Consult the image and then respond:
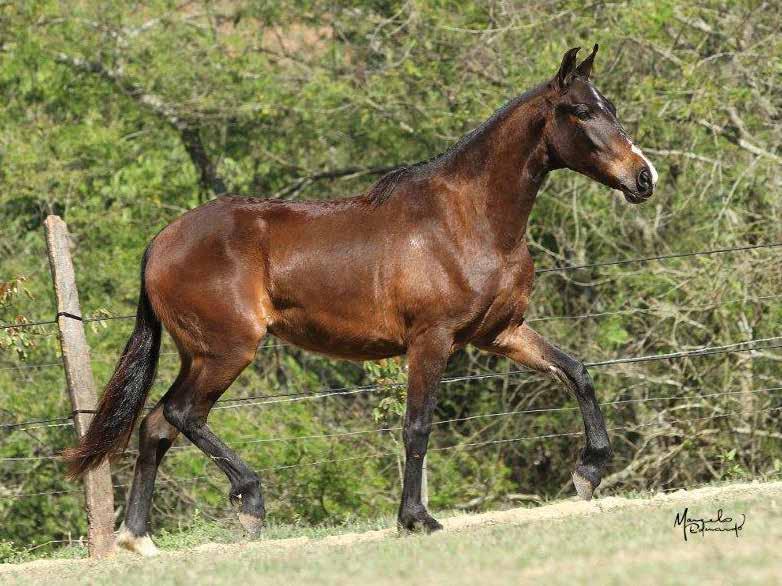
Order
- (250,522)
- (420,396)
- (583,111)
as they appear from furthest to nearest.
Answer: (250,522), (583,111), (420,396)

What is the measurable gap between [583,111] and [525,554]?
2637 millimetres

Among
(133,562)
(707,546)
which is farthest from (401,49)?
(707,546)

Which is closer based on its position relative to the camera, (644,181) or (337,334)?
(644,181)

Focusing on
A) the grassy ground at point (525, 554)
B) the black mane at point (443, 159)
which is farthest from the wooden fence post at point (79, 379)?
the black mane at point (443, 159)

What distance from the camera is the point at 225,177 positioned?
1444 centimetres

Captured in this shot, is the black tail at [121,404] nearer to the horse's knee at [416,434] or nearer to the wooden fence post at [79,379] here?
the wooden fence post at [79,379]

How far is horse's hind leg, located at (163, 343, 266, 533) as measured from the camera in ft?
21.4

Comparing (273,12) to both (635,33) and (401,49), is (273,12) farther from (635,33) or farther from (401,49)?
(635,33)

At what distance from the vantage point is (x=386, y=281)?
6355 millimetres

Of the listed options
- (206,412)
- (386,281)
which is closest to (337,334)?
(386,281)

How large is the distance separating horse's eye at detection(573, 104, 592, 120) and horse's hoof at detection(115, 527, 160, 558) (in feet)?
10.4

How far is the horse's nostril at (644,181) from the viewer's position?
20.4 ft
